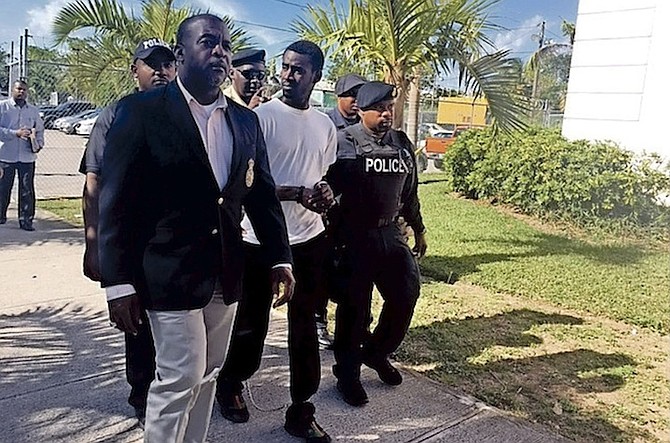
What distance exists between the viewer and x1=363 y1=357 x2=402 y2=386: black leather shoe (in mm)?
3615

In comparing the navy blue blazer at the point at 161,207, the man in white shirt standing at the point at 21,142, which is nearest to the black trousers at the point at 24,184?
the man in white shirt standing at the point at 21,142

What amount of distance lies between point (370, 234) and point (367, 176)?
318 millimetres

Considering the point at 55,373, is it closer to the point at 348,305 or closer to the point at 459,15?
the point at 348,305

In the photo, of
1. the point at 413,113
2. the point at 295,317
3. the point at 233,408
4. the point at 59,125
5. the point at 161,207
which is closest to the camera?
the point at 161,207

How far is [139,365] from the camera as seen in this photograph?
3.01 meters

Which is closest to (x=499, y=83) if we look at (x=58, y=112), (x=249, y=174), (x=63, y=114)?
(x=249, y=174)

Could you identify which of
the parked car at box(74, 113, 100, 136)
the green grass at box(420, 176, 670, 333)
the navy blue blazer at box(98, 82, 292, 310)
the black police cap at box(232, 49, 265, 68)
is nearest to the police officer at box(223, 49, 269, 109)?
the black police cap at box(232, 49, 265, 68)

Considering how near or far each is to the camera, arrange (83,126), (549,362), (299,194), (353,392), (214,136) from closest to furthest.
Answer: (214,136), (299,194), (353,392), (549,362), (83,126)

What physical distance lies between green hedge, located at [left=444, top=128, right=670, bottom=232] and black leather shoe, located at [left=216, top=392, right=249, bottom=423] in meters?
5.83

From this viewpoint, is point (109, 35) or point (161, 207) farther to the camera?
point (109, 35)

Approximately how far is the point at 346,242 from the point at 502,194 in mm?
7591

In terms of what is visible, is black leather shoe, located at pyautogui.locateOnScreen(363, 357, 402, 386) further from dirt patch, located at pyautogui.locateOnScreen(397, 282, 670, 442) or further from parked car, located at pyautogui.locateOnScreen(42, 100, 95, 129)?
parked car, located at pyautogui.locateOnScreen(42, 100, 95, 129)

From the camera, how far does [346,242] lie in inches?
131

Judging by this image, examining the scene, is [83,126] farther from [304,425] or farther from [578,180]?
[304,425]
